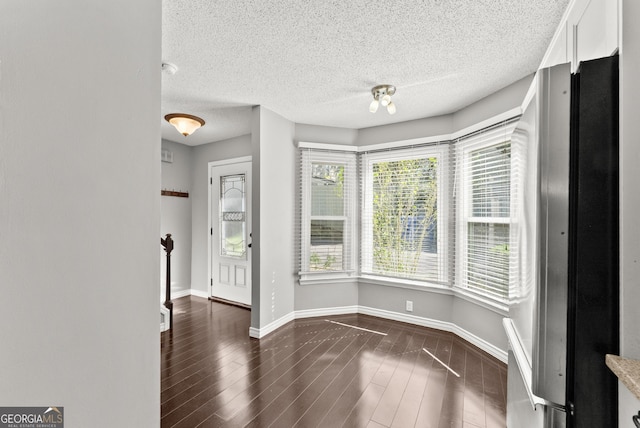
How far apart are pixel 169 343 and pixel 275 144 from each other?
95.5 inches

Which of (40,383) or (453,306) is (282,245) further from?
(40,383)

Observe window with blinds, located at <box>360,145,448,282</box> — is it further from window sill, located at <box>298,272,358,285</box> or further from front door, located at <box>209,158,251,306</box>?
front door, located at <box>209,158,251,306</box>

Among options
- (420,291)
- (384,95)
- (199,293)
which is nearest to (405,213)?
(420,291)

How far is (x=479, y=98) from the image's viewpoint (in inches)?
112

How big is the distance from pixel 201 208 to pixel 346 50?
12.0 feet

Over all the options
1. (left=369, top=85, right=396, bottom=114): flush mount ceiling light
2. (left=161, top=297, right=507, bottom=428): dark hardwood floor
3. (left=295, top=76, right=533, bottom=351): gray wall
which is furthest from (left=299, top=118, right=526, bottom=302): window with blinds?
(left=369, top=85, right=396, bottom=114): flush mount ceiling light

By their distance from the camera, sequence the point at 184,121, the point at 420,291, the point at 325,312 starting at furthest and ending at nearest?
the point at 325,312
the point at 420,291
the point at 184,121

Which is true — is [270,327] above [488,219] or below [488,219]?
below

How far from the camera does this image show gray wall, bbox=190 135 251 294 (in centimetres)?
468

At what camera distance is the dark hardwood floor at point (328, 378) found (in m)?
1.87

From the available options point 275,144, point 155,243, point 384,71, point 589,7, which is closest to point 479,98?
point 384,71

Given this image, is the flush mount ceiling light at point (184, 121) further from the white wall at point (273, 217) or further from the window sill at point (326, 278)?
the window sill at point (326, 278)

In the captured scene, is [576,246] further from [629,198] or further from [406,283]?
[406,283]

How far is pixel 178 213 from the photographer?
4.69m
